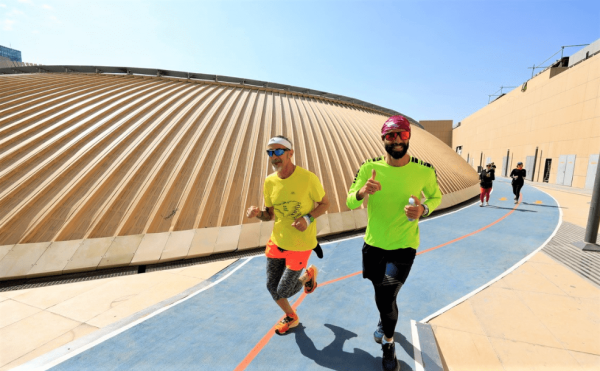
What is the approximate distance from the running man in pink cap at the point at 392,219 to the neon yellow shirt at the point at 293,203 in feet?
1.95

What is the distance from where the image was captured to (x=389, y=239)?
2.72 m

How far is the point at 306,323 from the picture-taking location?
3627mm

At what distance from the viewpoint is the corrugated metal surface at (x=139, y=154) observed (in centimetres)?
627

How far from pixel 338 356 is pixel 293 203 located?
6.12 ft

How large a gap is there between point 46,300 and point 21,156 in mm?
5231

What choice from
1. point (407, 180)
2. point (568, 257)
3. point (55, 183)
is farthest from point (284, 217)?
point (568, 257)

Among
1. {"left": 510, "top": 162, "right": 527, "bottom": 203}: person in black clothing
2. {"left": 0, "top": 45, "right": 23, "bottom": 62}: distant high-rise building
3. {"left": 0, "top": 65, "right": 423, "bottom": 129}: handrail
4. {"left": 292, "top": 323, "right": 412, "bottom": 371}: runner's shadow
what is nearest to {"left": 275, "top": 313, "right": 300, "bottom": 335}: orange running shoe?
{"left": 292, "top": 323, "right": 412, "bottom": 371}: runner's shadow

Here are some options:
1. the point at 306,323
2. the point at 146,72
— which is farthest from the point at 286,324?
the point at 146,72

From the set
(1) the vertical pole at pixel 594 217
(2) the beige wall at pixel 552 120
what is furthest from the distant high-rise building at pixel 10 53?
(2) the beige wall at pixel 552 120

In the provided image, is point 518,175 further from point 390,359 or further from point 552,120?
point 552,120

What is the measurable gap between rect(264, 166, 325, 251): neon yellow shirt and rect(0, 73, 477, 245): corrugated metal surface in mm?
4358

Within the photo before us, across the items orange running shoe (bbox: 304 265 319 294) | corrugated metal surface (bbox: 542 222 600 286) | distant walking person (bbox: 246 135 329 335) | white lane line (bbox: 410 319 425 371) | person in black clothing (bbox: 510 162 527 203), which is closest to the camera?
white lane line (bbox: 410 319 425 371)

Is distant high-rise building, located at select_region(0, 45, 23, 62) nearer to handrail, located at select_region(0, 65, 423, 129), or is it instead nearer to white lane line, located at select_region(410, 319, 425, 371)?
handrail, located at select_region(0, 65, 423, 129)

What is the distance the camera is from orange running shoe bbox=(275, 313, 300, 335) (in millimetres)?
3344
